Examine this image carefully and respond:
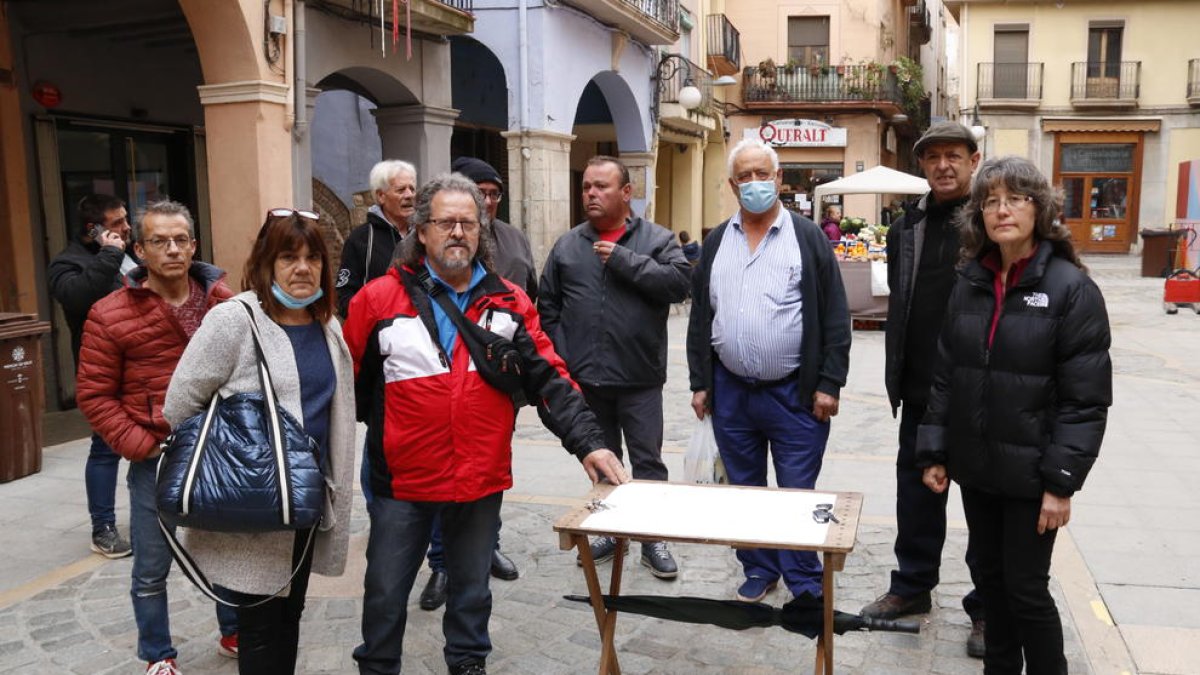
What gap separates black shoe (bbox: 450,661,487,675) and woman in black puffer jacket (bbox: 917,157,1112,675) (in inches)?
64.9

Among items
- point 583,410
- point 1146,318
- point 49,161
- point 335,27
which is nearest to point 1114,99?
point 1146,318

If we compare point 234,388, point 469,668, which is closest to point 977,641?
point 469,668

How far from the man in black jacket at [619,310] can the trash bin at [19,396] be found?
384 centimetres

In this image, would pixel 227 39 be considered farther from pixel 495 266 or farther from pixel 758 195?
pixel 758 195

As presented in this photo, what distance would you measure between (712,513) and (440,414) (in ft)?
2.96

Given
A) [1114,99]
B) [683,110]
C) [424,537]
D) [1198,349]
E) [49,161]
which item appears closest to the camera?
[424,537]

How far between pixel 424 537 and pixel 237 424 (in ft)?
2.71

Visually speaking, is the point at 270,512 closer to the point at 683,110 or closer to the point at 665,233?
the point at 665,233

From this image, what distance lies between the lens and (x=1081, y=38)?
3198 cm

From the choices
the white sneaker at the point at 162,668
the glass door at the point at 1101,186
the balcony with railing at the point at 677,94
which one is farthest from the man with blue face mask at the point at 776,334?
the glass door at the point at 1101,186

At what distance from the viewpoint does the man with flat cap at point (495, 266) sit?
4.47 m

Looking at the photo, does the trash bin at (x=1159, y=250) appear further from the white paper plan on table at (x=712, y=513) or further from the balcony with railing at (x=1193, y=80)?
the white paper plan on table at (x=712, y=513)

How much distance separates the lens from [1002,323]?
313 centimetres

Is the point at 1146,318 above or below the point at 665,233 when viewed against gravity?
below
